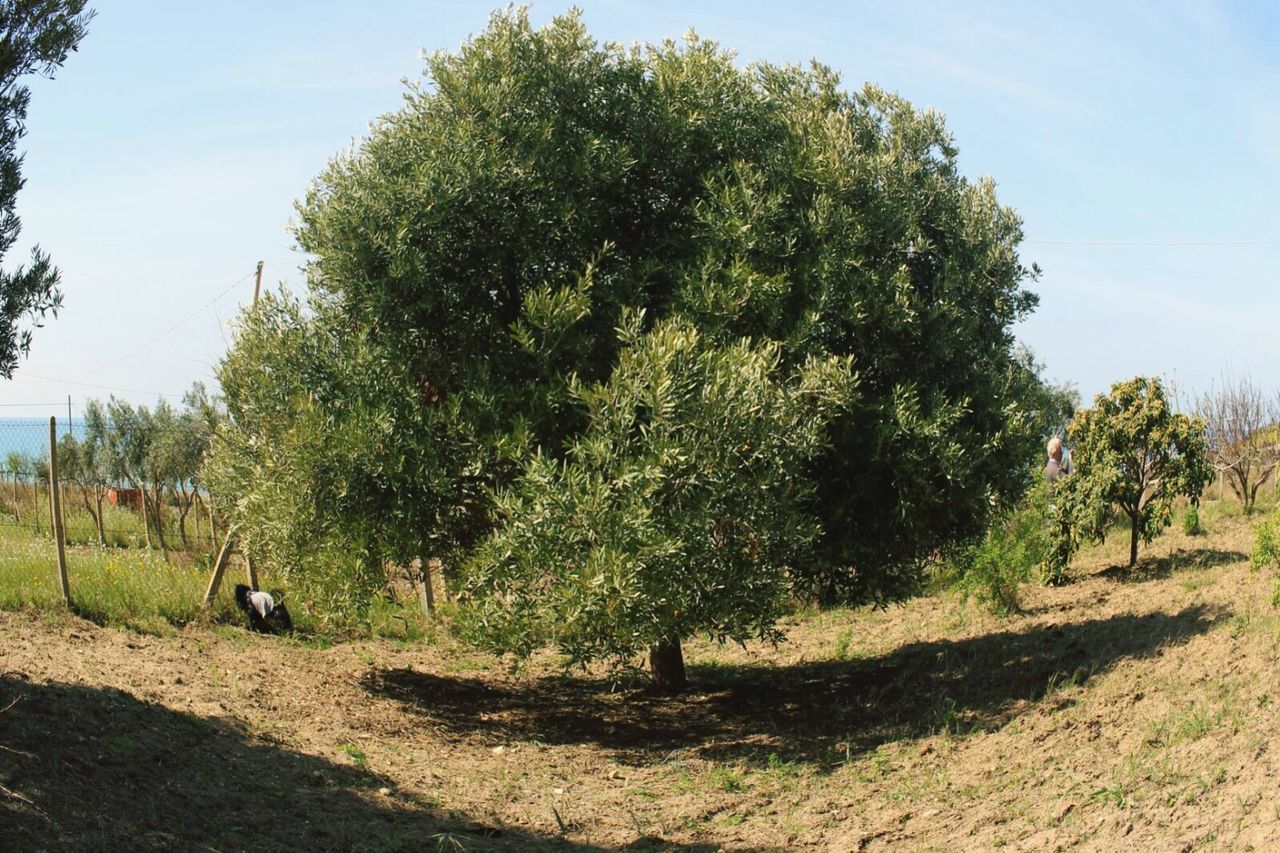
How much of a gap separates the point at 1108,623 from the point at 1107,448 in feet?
9.28

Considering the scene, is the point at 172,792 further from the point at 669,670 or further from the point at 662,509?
the point at 669,670

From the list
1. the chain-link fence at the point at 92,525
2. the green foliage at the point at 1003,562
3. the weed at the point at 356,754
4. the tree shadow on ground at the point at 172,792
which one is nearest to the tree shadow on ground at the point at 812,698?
the green foliage at the point at 1003,562

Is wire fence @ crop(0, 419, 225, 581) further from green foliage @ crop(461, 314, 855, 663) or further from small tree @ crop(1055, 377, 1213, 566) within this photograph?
small tree @ crop(1055, 377, 1213, 566)

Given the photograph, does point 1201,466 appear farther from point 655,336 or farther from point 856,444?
point 655,336

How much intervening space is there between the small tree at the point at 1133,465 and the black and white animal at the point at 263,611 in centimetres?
916

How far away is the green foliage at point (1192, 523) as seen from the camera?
1330 cm

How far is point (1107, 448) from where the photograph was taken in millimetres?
12258

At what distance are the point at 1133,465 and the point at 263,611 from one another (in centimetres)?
1021

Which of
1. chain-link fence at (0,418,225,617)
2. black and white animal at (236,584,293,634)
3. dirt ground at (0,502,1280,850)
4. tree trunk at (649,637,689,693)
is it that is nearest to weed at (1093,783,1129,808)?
dirt ground at (0,502,1280,850)

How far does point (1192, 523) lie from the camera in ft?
43.9

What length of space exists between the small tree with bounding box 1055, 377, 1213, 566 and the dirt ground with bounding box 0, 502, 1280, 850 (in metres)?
0.64

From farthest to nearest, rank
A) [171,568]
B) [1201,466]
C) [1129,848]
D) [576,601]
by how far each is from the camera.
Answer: [171,568]
[1201,466]
[576,601]
[1129,848]

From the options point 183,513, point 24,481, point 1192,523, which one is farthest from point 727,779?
point 24,481

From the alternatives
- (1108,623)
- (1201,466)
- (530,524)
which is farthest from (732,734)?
(1201,466)
